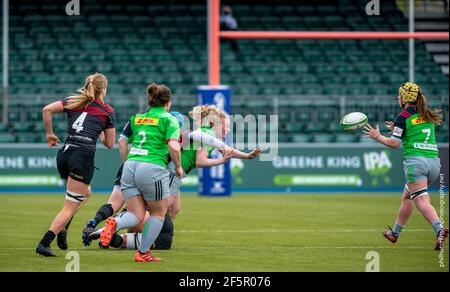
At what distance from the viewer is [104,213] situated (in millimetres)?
13062

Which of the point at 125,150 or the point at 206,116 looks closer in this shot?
the point at 125,150

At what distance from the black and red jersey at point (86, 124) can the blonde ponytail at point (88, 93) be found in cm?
7

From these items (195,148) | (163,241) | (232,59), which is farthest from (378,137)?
(232,59)

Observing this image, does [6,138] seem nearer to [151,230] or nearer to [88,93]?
[88,93]

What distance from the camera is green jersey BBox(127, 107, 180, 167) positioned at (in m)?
11.6

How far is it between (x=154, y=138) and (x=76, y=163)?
127cm

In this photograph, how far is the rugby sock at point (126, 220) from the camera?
11734mm

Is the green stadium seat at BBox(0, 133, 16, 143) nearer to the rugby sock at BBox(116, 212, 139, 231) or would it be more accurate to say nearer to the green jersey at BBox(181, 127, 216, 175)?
the green jersey at BBox(181, 127, 216, 175)

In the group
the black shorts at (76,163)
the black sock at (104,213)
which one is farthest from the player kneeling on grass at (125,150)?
the black shorts at (76,163)

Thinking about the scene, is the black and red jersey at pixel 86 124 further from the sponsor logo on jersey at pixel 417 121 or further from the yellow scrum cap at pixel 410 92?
the sponsor logo on jersey at pixel 417 121

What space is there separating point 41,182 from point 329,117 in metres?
7.51

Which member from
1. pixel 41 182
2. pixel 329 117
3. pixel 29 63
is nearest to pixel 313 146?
pixel 329 117
